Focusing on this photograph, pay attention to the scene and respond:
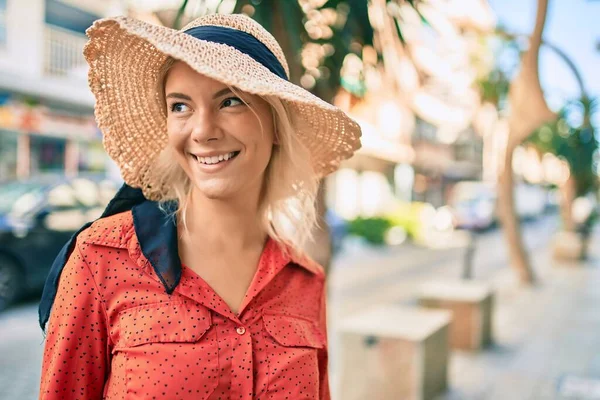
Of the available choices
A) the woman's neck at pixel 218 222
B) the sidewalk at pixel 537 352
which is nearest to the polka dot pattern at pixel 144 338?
the woman's neck at pixel 218 222

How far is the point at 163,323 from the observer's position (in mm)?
1504

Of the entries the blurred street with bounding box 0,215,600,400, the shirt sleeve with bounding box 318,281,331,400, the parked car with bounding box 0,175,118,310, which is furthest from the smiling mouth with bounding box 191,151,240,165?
the parked car with bounding box 0,175,118,310

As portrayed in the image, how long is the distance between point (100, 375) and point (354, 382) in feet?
11.1

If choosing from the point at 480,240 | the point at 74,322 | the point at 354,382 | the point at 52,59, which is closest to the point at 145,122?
the point at 74,322

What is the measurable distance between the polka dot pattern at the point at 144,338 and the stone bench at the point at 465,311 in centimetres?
536

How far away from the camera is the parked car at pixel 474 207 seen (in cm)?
2483

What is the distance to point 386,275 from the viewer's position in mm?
12828

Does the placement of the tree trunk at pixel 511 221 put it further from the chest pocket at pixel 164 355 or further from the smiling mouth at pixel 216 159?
the chest pocket at pixel 164 355

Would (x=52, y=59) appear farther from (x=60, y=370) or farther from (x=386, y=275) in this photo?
(x=60, y=370)

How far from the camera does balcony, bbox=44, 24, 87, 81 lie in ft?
49.2

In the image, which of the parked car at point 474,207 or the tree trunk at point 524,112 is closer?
the tree trunk at point 524,112

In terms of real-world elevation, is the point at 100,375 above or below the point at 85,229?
below

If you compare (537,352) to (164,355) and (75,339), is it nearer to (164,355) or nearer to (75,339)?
(164,355)

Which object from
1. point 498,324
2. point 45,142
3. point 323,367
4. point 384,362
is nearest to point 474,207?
point 45,142
